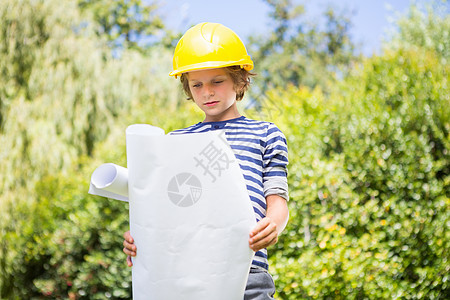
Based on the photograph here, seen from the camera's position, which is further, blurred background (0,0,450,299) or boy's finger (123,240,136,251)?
blurred background (0,0,450,299)

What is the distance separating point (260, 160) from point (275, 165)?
5 cm

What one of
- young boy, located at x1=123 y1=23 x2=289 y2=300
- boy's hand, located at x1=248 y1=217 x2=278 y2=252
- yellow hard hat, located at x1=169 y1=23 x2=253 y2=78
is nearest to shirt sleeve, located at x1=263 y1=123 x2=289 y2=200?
young boy, located at x1=123 y1=23 x2=289 y2=300

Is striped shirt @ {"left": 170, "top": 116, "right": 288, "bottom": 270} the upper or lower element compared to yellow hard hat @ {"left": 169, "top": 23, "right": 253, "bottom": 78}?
lower

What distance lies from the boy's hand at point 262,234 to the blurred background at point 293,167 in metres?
1.37

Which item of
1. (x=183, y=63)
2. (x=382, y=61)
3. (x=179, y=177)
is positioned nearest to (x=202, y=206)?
(x=179, y=177)

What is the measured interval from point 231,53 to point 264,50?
22294mm

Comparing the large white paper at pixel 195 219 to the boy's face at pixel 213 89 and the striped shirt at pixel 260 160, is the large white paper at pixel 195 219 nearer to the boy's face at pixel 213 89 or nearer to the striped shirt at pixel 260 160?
the striped shirt at pixel 260 160

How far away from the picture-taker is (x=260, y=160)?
4.85 ft

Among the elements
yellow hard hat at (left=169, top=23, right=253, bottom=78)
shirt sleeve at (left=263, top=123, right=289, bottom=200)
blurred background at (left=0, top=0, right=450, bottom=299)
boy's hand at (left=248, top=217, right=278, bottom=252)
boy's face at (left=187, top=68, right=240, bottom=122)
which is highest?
yellow hard hat at (left=169, top=23, right=253, bottom=78)

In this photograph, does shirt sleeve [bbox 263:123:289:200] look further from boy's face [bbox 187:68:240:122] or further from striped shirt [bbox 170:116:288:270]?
boy's face [bbox 187:68:240:122]

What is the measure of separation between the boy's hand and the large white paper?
2 cm

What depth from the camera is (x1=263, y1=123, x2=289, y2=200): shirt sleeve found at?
144cm

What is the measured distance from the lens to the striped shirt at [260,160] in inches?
56.6

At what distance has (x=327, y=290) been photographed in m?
2.87
